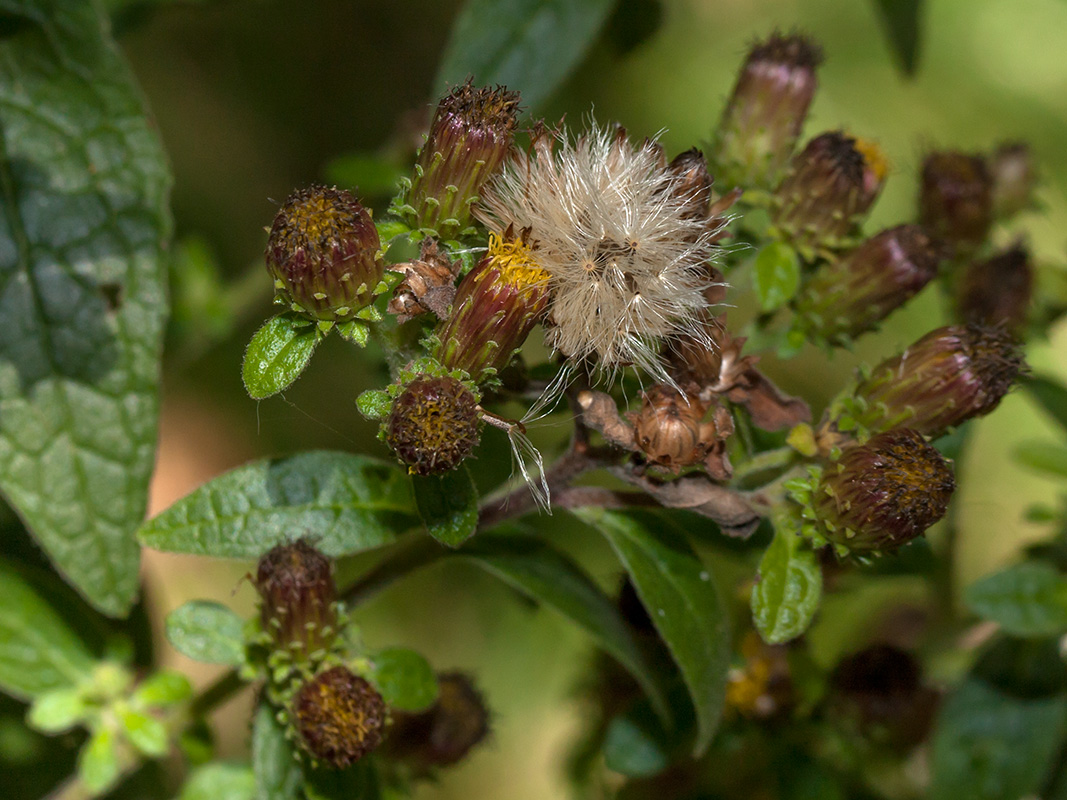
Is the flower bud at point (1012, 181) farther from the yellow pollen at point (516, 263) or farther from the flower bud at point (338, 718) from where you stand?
the flower bud at point (338, 718)

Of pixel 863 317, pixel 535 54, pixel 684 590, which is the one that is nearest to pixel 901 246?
pixel 863 317

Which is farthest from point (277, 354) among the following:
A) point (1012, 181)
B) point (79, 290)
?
point (1012, 181)

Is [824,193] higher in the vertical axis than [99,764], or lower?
higher

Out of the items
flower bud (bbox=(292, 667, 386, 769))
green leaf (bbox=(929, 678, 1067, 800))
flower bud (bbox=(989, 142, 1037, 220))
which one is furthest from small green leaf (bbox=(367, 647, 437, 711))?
flower bud (bbox=(989, 142, 1037, 220))

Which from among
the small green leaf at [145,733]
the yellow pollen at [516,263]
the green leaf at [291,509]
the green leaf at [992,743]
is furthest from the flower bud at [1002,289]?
the small green leaf at [145,733]

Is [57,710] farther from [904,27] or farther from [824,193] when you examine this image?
[904,27]
